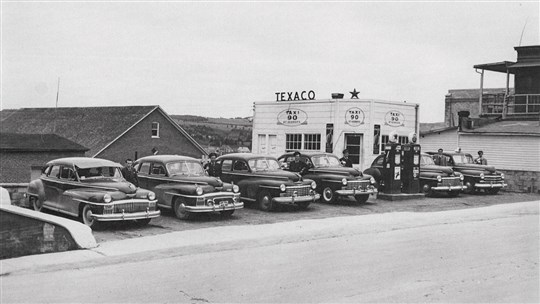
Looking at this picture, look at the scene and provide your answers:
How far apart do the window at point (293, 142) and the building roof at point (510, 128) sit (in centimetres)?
860

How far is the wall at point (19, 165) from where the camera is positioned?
3316 centimetres

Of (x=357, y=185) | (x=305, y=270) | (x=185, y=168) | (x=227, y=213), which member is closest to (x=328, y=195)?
(x=357, y=185)

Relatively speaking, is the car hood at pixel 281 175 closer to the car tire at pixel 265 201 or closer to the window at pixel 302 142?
the car tire at pixel 265 201

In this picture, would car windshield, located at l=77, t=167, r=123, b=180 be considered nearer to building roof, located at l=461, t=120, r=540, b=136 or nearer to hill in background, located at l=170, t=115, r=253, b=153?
Answer: building roof, located at l=461, t=120, r=540, b=136

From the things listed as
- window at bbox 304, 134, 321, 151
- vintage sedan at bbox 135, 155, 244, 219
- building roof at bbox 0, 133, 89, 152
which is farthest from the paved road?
building roof at bbox 0, 133, 89, 152

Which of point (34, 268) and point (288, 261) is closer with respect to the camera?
point (34, 268)

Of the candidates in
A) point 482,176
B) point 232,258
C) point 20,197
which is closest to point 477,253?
point 232,258

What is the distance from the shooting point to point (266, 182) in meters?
16.4

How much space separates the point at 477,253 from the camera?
10727 millimetres

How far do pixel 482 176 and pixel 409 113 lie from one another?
5842 mm

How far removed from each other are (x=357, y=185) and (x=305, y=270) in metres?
9.73

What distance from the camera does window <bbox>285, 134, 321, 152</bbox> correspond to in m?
27.6

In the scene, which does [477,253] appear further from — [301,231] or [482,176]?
[482,176]

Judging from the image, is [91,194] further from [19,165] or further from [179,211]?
[19,165]
